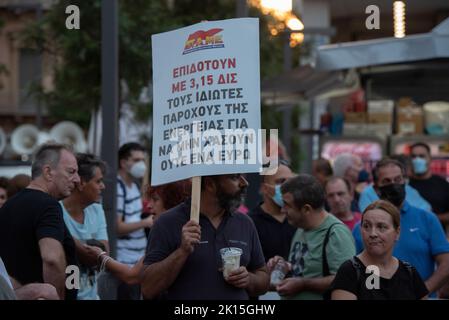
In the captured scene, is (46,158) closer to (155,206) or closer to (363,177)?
(155,206)

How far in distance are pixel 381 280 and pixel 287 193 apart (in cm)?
122

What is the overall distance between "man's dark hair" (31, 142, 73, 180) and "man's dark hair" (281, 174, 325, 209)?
150cm

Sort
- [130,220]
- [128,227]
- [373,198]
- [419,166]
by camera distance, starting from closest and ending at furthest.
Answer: [373,198]
[128,227]
[130,220]
[419,166]

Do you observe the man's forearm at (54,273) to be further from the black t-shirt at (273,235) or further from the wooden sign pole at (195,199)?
the black t-shirt at (273,235)

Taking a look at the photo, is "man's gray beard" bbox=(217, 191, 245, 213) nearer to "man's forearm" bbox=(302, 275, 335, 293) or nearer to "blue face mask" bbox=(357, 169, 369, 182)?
"man's forearm" bbox=(302, 275, 335, 293)

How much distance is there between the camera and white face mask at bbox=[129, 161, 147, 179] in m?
10.1

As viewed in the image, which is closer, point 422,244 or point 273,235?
point 422,244

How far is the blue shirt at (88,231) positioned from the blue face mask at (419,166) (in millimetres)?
4178

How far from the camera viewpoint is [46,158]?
21.7 ft

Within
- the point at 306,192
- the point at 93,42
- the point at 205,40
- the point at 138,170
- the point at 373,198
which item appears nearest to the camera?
the point at 205,40

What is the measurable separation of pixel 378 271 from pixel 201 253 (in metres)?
1.09

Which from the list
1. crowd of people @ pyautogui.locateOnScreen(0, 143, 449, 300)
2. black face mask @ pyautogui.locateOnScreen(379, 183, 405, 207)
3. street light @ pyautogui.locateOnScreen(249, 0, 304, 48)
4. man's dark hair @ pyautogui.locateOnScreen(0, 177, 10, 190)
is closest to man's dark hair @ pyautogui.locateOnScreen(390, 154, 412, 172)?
crowd of people @ pyautogui.locateOnScreen(0, 143, 449, 300)

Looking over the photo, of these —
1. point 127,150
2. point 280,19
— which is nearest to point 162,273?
point 127,150

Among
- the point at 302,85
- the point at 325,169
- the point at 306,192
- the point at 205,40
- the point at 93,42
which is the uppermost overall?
the point at 93,42
